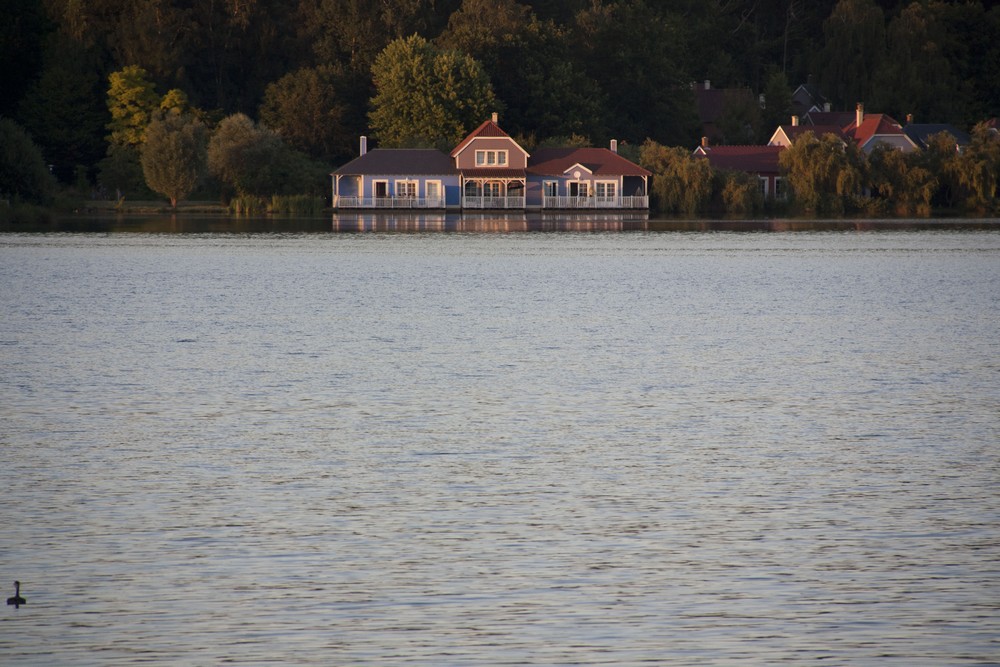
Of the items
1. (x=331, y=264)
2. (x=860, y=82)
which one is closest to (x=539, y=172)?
(x=860, y=82)

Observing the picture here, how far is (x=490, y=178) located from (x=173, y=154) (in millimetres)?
20175

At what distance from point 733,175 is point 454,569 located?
8587 centimetres

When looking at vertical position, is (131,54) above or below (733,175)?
above

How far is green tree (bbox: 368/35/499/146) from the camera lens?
325 feet

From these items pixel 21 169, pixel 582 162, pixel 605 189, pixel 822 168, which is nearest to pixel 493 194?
pixel 605 189

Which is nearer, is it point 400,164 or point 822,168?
point 822,168

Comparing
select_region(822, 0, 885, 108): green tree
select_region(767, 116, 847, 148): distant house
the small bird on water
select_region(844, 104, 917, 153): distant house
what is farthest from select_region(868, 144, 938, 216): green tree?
the small bird on water

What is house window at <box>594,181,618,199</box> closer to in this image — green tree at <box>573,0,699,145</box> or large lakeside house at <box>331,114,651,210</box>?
large lakeside house at <box>331,114,651,210</box>

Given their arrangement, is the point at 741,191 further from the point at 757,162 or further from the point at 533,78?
the point at 533,78

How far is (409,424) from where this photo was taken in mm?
17391

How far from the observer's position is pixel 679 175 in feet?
308

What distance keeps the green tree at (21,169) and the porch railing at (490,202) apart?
30132 mm

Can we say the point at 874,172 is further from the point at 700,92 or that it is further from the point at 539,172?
the point at 700,92

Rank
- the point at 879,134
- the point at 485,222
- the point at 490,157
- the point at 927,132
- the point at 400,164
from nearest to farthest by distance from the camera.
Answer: the point at 485,222, the point at 490,157, the point at 400,164, the point at 879,134, the point at 927,132
